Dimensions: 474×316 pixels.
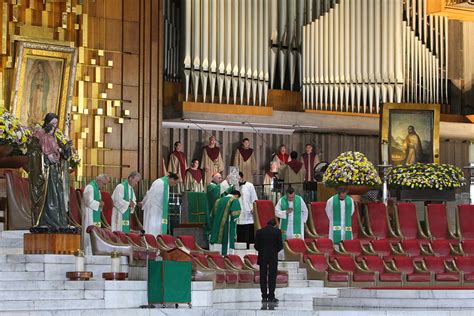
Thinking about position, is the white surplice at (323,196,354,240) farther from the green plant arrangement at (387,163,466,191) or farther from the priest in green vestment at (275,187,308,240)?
the green plant arrangement at (387,163,466,191)

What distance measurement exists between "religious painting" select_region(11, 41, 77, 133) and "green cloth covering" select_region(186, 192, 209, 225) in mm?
2177

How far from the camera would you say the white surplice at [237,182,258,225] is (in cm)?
1966

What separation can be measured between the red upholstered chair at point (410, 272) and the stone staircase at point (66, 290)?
3.13m

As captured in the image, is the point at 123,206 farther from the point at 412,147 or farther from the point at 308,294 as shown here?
the point at 412,147

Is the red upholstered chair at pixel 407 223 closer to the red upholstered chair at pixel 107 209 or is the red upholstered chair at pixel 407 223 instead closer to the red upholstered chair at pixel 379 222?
the red upholstered chair at pixel 379 222

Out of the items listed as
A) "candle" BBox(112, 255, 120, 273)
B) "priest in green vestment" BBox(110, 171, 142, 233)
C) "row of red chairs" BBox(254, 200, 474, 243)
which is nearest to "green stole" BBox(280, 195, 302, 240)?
"row of red chairs" BBox(254, 200, 474, 243)

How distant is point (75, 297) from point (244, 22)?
30.8 feet

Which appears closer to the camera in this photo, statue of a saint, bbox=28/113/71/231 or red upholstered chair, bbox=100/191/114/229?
statue of a saint, bbox=28/113/71/231

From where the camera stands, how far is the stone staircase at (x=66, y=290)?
13.9m

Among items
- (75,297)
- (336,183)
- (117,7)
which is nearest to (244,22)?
(117,7)

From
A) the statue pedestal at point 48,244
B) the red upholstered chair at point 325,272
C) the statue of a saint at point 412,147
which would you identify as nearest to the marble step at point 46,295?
the statue pedestal at point 48,244

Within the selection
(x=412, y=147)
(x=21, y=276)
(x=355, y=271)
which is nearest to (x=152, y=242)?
(x=21, y=276)

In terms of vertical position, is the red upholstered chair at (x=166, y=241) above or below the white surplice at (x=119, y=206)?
below

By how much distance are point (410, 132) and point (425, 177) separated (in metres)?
2.01
